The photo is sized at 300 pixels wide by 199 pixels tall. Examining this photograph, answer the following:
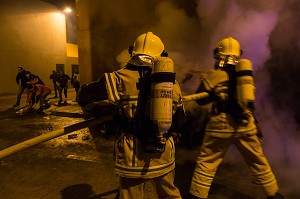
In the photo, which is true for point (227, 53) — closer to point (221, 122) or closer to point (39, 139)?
point (221, 122)

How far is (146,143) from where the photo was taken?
6.24 feet

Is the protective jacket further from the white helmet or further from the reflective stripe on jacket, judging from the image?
the reflective stripe on jacket

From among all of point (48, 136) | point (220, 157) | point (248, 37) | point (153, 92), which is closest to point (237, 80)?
point (220, 157)

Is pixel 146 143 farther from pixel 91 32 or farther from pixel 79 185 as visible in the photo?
pixel 91 32

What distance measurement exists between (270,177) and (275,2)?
3224mm

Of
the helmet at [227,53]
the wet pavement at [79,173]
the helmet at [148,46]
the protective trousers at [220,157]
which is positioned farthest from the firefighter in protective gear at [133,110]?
the wet pavement at [79,173]

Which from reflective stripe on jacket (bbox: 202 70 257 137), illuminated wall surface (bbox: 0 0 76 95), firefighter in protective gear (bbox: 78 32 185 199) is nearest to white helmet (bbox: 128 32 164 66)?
firefighter in protective gear (bbox: 78 32 185 199)

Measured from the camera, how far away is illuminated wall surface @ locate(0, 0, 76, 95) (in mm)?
16062

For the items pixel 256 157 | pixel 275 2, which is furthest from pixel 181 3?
pixel 256 157

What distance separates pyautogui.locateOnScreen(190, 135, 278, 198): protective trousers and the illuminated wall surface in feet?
52.9

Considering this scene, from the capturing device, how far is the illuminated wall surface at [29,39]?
632 inches

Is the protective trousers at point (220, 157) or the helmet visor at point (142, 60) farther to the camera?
the protective trousers at point (220, 157)

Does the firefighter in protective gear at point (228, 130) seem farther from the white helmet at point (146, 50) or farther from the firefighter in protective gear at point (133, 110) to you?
the white helmet at point (146, 50)

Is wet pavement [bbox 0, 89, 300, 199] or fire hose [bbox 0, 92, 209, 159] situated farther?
wet pavement [bbox 0, 89, 300, 199]
